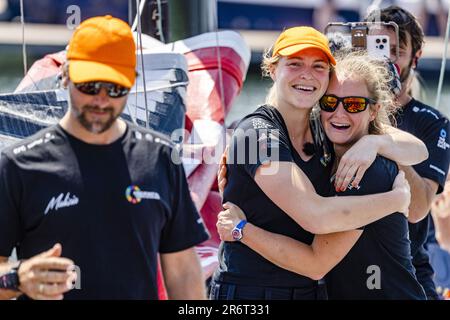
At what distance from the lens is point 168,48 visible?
5312 millimetres

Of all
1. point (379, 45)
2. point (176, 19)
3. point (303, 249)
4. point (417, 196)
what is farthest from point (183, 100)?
point (303, 249)

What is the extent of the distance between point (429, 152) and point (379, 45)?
469 millimetres

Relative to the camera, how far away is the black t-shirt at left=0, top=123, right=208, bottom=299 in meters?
2.66

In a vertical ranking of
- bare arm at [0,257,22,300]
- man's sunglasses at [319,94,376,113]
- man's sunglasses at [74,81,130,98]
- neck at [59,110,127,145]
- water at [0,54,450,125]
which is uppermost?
man's sunglasses at [74,81,130,98]

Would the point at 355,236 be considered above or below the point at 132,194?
below

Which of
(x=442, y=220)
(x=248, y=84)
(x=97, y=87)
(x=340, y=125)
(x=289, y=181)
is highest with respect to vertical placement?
(x=97, y=87)

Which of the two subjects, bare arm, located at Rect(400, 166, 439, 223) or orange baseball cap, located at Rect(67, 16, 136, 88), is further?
bare arm, located at Rect(400, 166, 439, 223)

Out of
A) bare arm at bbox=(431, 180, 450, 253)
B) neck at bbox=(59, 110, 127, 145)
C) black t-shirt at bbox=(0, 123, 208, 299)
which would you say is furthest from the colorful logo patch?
bare arm at bbox=(431, 180, 450, 253)

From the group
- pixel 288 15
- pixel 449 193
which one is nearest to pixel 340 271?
pixel 449 193

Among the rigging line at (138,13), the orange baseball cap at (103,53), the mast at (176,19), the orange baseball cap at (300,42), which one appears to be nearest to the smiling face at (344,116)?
the orange baseball cap at (300,42)

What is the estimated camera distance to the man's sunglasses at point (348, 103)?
3.39 m

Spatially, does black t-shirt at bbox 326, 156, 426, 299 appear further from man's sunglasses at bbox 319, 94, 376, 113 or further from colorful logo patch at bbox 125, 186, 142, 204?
colorful logo patch at bbox 125, 186, 142, 204

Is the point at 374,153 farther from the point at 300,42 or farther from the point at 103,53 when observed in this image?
the point at 103,53

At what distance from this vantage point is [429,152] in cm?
402
